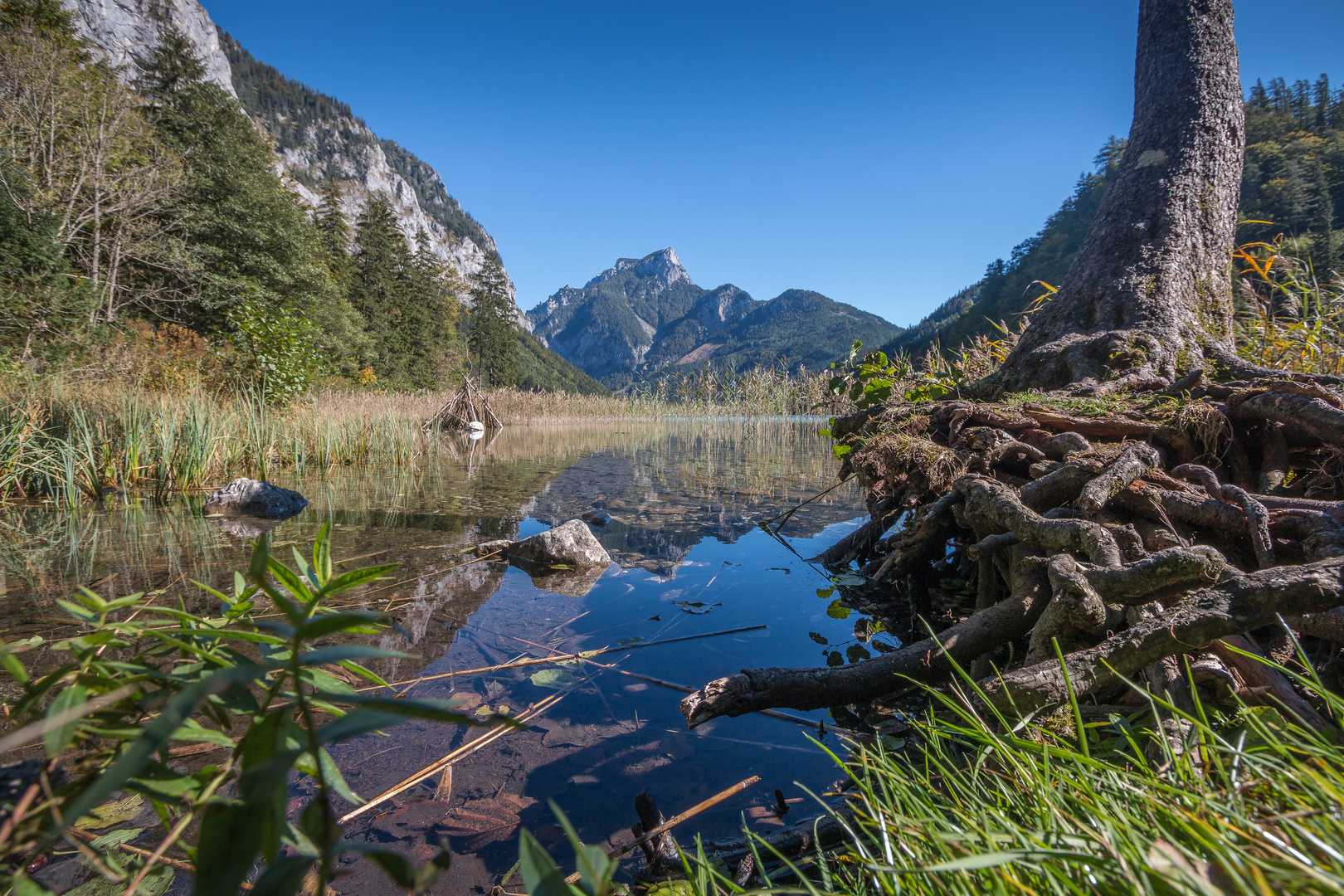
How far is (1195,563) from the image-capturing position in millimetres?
1302

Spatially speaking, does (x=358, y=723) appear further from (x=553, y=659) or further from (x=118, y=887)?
(x=553, y=659)

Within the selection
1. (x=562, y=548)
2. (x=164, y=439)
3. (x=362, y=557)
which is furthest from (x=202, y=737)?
(x=164, y=439)

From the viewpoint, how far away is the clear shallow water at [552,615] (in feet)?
5.51

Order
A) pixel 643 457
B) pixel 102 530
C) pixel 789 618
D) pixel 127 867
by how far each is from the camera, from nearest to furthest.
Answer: pixel 127 867, pixel 789 618, pixel 102 530, pixel 643 457

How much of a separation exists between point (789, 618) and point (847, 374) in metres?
2.27

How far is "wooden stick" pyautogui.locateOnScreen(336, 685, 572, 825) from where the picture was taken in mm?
1563

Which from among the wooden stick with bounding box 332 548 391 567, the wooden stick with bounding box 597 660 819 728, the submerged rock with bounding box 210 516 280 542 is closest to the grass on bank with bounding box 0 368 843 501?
the submerged rock with bounding box 210 516 280 542

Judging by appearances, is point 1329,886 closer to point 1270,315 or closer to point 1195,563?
Answer: point 1195,563

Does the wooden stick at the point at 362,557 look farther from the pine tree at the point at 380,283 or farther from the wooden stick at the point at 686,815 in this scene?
the pine tree at the point at 380,283

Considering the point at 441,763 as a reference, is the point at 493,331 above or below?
above

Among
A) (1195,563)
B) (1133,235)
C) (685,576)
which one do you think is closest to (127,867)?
(1195,563)

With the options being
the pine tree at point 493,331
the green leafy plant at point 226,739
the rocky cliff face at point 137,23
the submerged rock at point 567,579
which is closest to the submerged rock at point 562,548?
the submerged rock at point 567,579

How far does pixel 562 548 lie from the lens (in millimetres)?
3961

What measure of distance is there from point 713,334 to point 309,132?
116 m
